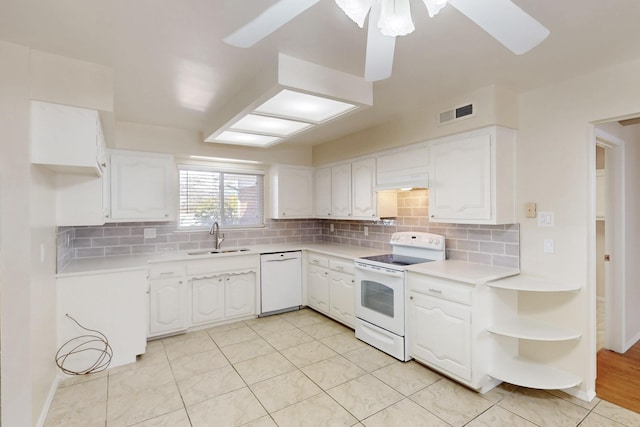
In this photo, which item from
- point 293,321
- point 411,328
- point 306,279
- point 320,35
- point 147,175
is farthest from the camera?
point 306,279

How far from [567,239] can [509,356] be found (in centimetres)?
105

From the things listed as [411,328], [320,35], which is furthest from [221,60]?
[411,328]

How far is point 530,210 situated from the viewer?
8.58 feet

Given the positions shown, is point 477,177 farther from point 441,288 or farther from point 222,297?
point 222,297

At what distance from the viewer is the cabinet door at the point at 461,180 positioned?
263 cm

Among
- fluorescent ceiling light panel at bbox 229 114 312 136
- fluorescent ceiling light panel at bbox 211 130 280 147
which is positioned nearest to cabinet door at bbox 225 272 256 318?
fluorescent ceiling light panel at bbox 211 130 280 147

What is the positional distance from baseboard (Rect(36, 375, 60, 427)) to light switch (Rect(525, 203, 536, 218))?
3813mm

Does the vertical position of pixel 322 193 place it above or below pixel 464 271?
above

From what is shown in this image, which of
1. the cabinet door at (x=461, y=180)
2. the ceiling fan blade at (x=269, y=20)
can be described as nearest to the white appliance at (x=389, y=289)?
the cabinet door at (x=461, y=180)

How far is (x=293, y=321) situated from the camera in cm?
394

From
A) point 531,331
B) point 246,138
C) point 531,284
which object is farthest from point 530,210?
point 246,138

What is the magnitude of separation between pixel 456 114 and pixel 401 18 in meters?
1.88

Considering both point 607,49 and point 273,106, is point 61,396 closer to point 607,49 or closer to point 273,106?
point 273,106

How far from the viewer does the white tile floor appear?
2111 millimetres
